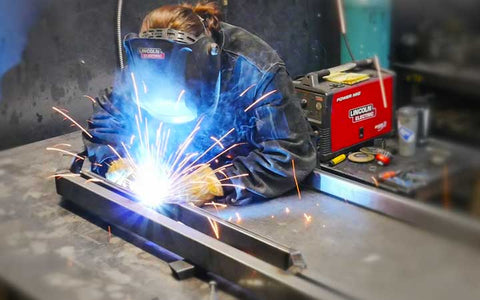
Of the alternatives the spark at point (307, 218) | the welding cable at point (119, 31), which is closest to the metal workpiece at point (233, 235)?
the spark at point (307, 218)

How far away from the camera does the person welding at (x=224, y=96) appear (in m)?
1.90

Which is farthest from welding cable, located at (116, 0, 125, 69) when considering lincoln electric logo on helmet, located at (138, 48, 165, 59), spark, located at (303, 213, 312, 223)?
spark, located at (303, 213, 312, 223)

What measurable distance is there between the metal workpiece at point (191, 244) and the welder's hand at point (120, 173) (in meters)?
0.12

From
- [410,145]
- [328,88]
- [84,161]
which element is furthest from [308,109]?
[410,145]

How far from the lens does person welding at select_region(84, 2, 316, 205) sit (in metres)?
1.90

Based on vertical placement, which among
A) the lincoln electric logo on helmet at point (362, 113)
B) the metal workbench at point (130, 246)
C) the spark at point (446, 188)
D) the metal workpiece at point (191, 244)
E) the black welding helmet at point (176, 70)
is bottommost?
the metal workbench at point (130, 246)

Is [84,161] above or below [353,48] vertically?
below

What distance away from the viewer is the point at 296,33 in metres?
3.42

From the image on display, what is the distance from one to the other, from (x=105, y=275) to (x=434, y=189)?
1.17 metres

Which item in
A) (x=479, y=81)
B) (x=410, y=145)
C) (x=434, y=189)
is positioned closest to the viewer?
(x=479, y=81)

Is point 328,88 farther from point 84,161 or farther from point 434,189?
point 434,189

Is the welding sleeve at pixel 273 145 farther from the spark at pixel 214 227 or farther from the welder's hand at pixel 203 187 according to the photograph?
the spark at pixel 214 227

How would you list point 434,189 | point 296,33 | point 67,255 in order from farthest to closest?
1. point 296,33
2. point 67,255
3. point 434,189

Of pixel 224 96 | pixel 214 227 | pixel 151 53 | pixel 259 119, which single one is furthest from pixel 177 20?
pixel 214 227
